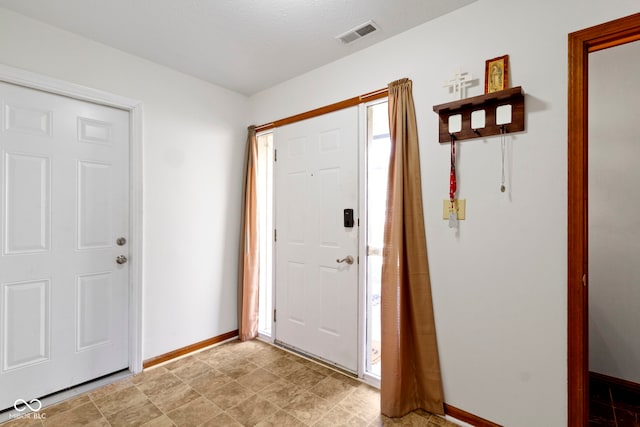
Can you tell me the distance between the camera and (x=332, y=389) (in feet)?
7.26

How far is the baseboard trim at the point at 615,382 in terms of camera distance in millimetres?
2117

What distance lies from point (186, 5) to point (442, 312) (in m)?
2.47

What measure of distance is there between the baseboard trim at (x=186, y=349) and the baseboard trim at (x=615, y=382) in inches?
121

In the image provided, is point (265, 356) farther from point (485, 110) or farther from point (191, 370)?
point (485, 110)

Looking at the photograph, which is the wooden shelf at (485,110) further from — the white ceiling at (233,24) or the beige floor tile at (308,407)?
the beige floor tile at (308,407)

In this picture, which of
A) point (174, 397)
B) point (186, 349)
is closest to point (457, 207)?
point (174, 397)

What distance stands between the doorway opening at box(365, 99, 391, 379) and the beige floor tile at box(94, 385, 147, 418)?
1.65m

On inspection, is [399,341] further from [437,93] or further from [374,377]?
[437,93]

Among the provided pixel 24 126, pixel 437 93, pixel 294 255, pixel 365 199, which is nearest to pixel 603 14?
pixel 437 93

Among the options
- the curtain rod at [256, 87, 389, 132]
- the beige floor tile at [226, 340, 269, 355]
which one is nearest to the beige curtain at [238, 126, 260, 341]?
the beige floor tile at [226, 340, 269, 355]

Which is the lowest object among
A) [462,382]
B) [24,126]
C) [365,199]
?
[462,382]

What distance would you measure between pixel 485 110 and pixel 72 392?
3.32 m

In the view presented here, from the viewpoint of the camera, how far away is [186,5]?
183 centimetres

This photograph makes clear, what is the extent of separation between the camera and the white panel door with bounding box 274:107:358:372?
241 cm
